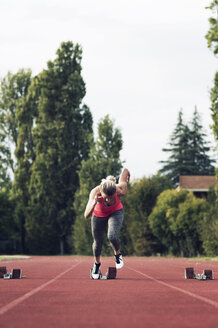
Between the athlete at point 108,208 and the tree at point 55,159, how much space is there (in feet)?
164

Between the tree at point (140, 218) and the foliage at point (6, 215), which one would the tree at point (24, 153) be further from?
the tree at point (140, 218)

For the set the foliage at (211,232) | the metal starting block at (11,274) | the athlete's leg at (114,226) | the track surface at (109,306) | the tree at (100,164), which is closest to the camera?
the track surface at (109,306)

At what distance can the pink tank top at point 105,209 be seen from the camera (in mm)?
12191

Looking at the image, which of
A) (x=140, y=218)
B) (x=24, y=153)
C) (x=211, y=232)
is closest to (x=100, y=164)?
(x=140, y=218)

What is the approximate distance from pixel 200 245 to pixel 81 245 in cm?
1508

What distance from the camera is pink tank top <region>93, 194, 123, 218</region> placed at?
40.0 ft

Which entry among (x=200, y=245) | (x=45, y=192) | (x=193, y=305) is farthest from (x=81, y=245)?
(x=193, y=305)

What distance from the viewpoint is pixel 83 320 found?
6094mm

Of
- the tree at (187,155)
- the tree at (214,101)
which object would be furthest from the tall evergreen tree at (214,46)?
the tree at (187,155)

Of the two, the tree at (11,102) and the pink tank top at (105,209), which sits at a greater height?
the tree at (11,102)

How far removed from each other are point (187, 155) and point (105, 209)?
261ft

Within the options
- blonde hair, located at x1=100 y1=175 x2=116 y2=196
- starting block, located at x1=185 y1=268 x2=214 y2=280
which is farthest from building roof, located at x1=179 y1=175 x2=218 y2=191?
blonde hair, located at x1=100 y1=175 x2=116 y2=196

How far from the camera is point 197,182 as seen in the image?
61.8m

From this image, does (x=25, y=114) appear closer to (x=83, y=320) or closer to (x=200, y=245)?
(x=200, y=245)
